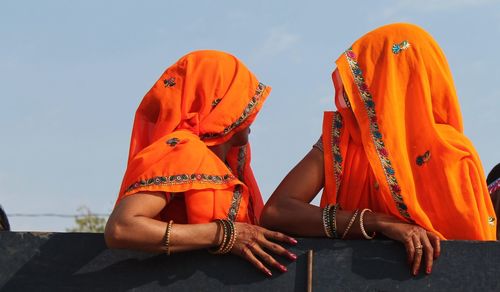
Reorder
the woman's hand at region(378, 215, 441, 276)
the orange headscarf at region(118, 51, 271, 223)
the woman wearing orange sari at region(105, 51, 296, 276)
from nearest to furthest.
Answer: the woman's hand at region(378, 215, 441, 276) < the woman wearing orange sari at region(105, 51, 296, 276) < the orange headscarf at region(118, 51, 271, 223)

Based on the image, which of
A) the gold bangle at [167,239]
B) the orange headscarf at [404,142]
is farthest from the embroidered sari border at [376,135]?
the gold bangle at [167,239]

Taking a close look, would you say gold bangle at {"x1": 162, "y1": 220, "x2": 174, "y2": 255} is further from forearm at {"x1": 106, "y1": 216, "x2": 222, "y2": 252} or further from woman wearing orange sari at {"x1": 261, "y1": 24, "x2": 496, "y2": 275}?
woman wearing orange sari at {"x1": 261, "y1": 24, "x2": 496, "y2": 275}

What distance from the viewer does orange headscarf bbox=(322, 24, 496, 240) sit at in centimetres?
343

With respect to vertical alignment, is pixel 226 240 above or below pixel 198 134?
below

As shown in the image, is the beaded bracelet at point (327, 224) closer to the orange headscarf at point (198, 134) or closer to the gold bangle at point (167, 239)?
the orange headscarf at point (198, 134)

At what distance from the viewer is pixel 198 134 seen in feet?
12.4

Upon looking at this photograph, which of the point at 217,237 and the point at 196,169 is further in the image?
the point at 196,169

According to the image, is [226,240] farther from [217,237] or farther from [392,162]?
[392,162]

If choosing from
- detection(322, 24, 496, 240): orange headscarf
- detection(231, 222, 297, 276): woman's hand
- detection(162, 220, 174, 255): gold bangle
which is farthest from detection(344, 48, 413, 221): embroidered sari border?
detection(162, 220, 174, 255): gold bangle

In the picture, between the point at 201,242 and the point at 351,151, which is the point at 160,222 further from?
the point at 351,151

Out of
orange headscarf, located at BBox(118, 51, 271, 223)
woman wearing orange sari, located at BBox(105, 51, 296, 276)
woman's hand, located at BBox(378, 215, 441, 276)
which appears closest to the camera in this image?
woman's hand, located at BBox(378, 215, 441, 276)

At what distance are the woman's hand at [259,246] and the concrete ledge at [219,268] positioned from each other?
0.04m

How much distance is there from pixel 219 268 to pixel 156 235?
27cm

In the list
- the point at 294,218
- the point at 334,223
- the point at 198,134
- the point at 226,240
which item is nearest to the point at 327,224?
the point at 334,223
